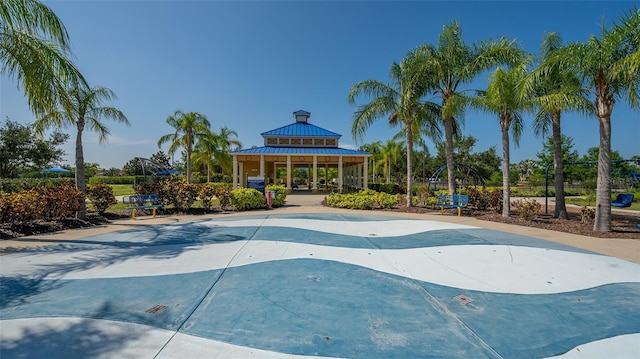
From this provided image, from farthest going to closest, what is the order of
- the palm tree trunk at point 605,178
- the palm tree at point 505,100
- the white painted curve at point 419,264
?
the palm tree at point 505,100, the palm tree trunk at point 605,178, the white painted curve at point 419,264

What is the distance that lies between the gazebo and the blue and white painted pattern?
18.3 meters

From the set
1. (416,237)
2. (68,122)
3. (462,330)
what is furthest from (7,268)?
(416,237)

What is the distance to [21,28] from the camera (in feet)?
22.7

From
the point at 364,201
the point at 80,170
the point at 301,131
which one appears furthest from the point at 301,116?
the point at 80,170

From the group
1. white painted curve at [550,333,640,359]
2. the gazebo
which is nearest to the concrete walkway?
white painted curve at [550,333,640,359]

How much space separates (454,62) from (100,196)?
1722cm

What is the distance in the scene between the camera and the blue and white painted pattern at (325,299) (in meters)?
3.03

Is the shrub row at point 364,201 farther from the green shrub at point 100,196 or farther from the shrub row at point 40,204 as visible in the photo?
the shrub row at point 40,204

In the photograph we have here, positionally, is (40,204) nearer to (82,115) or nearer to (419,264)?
(82,115)

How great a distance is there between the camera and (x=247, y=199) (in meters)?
15.0

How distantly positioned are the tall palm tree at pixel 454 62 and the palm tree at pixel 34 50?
44.8 ft

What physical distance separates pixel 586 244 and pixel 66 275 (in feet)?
39.2

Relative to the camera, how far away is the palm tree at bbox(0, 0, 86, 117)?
267 inches

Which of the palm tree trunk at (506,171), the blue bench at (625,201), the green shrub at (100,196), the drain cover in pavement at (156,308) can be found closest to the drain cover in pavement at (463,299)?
the drain cover in pavement at (156,308)
